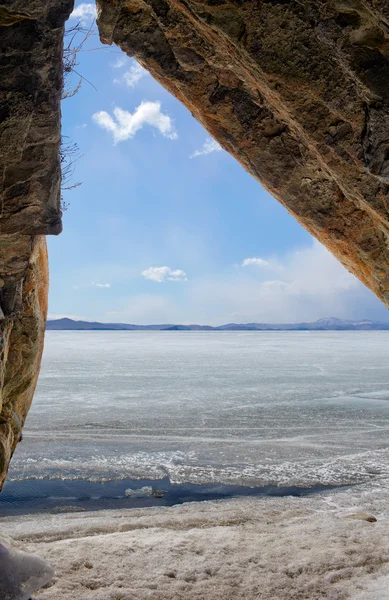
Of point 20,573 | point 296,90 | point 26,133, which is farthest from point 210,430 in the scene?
point 26,133

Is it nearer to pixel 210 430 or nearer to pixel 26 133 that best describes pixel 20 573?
pixel 26 133

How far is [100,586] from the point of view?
563 centimetres

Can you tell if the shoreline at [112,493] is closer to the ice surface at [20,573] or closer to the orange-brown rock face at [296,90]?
the ice surface at [20,573]

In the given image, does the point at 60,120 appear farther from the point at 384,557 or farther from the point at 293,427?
the point at 293,427

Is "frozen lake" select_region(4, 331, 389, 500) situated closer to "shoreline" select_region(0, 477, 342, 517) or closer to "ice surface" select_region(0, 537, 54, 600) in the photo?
"shoreline" select_region(0, 477, 342, 517)

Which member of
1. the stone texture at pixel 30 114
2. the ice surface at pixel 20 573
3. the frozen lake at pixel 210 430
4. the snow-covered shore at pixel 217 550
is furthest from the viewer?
the frozen lake at pixel 210 430

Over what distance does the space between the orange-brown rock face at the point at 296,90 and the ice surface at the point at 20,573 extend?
235 inches

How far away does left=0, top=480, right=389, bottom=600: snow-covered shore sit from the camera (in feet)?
18.2

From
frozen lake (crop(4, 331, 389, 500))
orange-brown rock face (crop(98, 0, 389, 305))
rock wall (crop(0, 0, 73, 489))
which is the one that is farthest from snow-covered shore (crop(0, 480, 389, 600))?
orange-brown rock face (crop(98, 0, 389, 305))

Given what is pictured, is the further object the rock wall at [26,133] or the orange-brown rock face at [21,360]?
the orange-brown rock face at [21,360]

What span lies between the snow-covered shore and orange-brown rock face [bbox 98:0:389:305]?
3.83m

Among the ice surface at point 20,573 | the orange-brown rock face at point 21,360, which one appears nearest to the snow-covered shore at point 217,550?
the ice surface at point 20,573

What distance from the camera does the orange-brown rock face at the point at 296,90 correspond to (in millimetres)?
4332

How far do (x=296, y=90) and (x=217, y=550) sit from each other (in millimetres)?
6336
